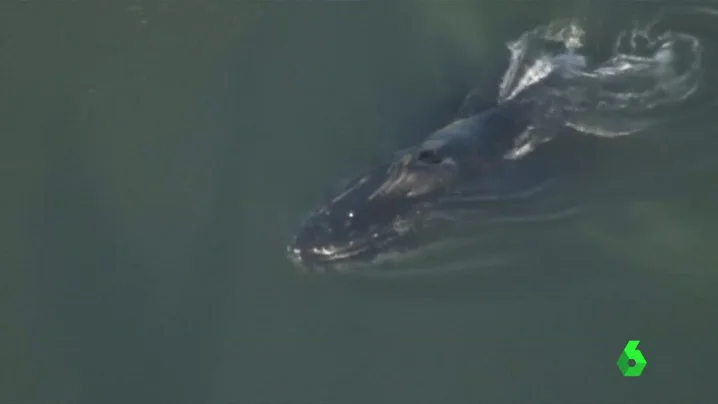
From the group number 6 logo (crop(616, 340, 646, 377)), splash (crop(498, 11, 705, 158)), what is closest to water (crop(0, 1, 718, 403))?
number 6 logo (crop(616, 340, 646, 377))

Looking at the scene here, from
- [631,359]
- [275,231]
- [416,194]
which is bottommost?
[631,359]

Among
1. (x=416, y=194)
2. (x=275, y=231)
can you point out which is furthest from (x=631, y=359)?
(x=275, y=231)

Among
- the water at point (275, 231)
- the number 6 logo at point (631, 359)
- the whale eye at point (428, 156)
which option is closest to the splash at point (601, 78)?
the water at point (275, 231)

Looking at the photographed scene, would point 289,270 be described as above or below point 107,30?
Answer: below

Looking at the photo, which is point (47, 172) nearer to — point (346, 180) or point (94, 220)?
point (94, 220)

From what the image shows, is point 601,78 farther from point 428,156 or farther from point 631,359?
point 631,359

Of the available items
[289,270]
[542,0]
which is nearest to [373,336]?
[289,270]

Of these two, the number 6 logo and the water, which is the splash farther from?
the number 6 logo
